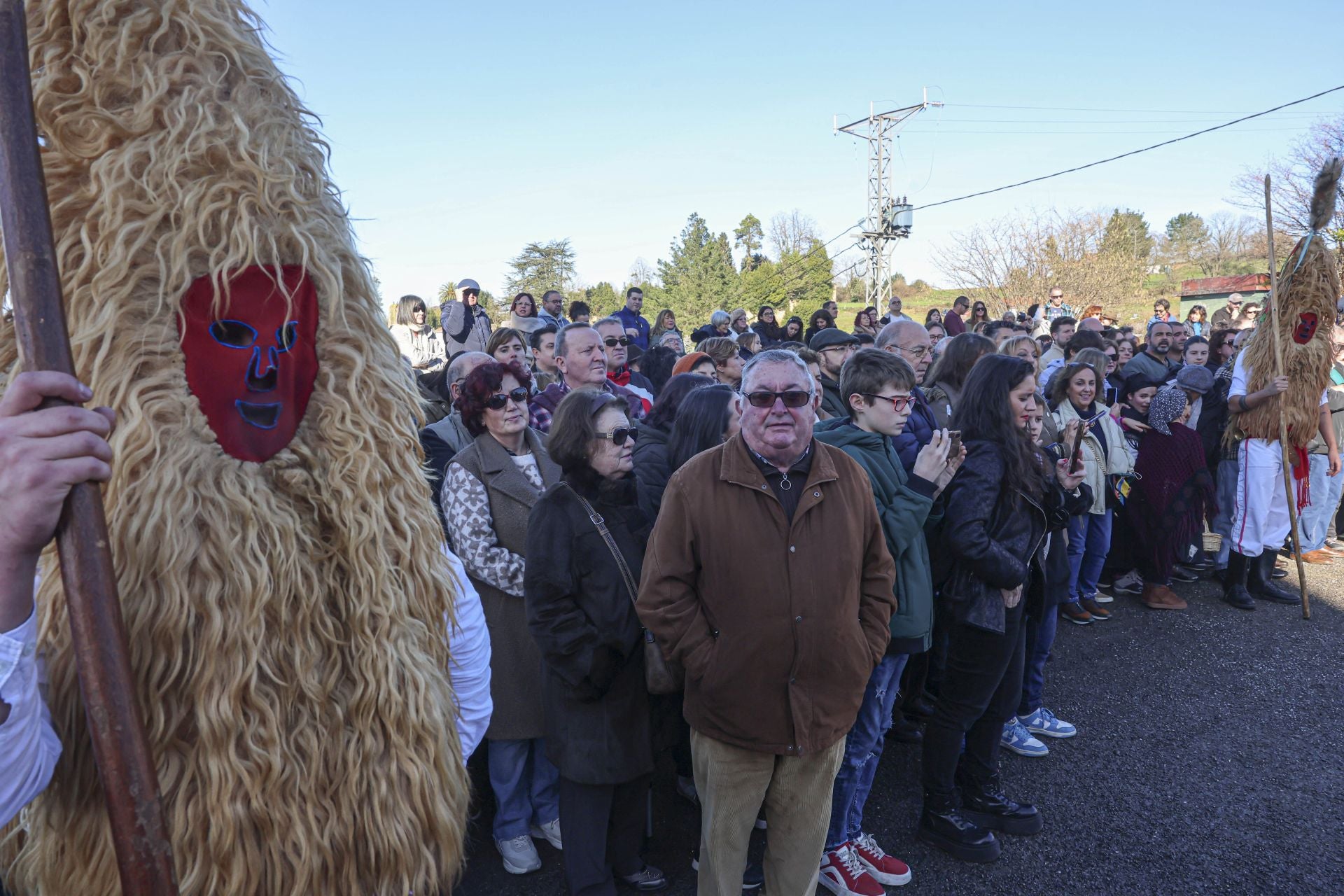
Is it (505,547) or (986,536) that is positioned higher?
(505,547)

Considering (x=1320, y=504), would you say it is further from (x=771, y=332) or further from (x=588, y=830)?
(x=588, y=830)

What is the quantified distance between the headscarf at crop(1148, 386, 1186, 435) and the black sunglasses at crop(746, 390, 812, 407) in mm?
5117

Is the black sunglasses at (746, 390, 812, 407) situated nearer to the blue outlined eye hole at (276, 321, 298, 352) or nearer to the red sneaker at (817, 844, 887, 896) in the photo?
the blue outlined eye hole at (276, 321, 298, 352)

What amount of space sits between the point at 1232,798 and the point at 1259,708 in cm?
128

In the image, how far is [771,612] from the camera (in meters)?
2.58

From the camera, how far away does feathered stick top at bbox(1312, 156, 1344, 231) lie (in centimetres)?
586

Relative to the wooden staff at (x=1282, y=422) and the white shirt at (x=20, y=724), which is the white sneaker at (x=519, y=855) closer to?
the white shirt at (x=20, y=724)

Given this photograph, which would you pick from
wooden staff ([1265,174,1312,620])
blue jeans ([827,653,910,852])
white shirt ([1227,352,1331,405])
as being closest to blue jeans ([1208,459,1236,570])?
wooden staff ([1265,174,1312,620])

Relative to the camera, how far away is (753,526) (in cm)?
263

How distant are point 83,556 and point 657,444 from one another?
2824 mm

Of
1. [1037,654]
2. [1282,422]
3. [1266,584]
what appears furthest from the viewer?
[1266,584]

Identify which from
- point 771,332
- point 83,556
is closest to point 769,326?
point 771,332

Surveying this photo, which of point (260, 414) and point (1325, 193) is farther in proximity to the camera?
point (1325, 193)

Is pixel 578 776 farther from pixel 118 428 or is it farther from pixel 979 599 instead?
pixel 118 428
